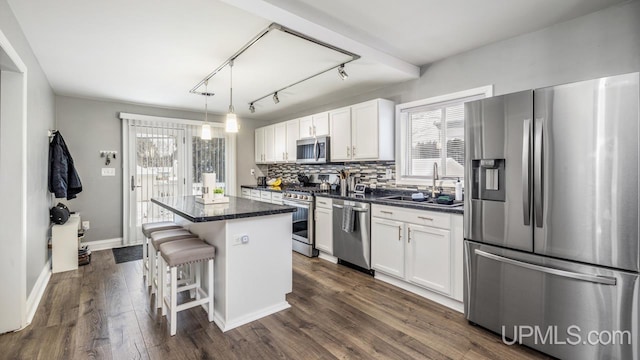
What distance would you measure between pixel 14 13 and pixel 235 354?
9.87 ft

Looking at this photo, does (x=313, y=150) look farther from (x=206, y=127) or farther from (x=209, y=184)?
(x=209, y=184)

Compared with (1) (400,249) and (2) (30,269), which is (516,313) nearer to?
(1) (400,249)

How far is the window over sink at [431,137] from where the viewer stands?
10.6ft

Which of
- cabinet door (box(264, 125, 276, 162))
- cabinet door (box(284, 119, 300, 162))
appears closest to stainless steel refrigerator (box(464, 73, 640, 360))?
cabinet door (box(284, 119, 300, 162))

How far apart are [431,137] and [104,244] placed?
5.22 metres

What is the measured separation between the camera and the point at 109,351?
2.03 m

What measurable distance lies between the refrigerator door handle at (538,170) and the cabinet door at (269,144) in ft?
14.3

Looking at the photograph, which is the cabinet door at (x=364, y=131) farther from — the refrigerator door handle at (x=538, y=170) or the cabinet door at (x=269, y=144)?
the cabinet door at (x=269, y=144)

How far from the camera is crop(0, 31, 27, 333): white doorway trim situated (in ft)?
7.36

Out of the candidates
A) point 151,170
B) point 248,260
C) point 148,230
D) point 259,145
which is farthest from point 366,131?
point 151,170

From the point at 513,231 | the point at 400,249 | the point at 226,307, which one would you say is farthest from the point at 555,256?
the point at 226,307

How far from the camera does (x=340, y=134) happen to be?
4184mm

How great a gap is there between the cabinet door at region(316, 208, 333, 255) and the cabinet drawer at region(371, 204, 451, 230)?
2.47 ft

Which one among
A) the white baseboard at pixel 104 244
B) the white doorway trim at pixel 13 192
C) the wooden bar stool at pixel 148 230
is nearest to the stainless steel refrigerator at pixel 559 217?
the wooden bar stool at pixel 148 230
